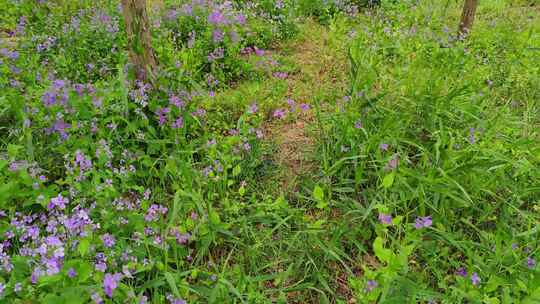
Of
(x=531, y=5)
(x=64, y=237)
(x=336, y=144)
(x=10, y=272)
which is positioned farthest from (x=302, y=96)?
(x=531, y=5)

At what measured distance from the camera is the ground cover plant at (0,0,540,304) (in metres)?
1.81

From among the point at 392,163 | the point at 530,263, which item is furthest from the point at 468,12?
the point at 530,263

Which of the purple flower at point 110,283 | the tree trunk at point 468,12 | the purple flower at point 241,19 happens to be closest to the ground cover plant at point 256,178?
the purple flower at point 110,283

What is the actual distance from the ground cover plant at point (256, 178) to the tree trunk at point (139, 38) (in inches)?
3.5

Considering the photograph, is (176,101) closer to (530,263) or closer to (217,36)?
(217,36)

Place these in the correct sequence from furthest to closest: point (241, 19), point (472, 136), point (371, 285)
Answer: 1. point (241, 19)
2. point (472, 136)
3. point (371, 285)

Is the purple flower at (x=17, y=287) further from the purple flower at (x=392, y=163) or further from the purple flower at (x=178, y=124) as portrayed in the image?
the purple flower at (x=392, y=163)

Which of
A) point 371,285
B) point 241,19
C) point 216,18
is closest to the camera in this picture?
point 371,285

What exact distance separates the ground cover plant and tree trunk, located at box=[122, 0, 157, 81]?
89 millimetres

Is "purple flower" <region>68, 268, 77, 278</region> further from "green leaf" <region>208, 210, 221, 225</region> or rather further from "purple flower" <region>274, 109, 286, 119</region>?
"purple flower" <region>274, 109, 286, 119</region>

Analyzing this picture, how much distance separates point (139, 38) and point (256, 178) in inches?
49.6

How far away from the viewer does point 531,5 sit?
5.96 meters

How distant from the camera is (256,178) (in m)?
2.59

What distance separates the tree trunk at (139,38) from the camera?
2.63 m
